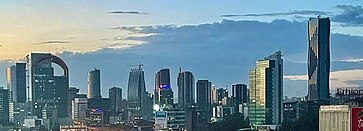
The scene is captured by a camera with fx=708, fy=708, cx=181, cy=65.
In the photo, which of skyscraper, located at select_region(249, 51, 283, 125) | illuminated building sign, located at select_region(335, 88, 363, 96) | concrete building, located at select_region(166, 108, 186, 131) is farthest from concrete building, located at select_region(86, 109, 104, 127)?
illuminated building sign, located at select_region(335, 88, 363, 96)

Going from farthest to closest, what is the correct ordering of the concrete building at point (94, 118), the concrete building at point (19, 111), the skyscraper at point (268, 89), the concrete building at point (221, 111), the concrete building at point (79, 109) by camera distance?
1. the concrete building at point (19, 111)
2. the concrete building at point (79, 109)
3. the concrete building at point (94, 118)
4. the concrete building at point (221, 111)
5. the skyscraper at point (268, 89)

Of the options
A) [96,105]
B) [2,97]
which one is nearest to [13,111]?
[2,97]

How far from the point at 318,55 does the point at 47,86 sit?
1076cm

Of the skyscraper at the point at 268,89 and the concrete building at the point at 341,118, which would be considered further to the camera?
the skyscraper at the point at 268,89

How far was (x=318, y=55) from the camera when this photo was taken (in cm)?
2512

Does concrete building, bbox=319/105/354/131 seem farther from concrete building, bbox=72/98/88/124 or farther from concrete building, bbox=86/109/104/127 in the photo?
concrete building, bbox=72/98/88/124

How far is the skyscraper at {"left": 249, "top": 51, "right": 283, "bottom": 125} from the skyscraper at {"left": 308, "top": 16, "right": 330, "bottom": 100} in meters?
3.42

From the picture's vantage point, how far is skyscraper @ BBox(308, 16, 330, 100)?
2470 cm

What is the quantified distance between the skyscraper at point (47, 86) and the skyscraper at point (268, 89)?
28.5 feet

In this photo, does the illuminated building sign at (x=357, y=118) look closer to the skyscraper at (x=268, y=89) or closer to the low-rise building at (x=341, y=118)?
the low-rise building at (x=341, y=118)

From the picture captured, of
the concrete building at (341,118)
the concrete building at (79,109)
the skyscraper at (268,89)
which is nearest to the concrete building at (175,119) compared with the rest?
the skyscraper at (268,89)

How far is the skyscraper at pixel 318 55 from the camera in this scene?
24703 mm

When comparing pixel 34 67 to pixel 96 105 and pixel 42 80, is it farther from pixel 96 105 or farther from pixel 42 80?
pixel 96 105

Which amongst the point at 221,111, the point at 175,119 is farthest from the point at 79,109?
the point at 175,119
